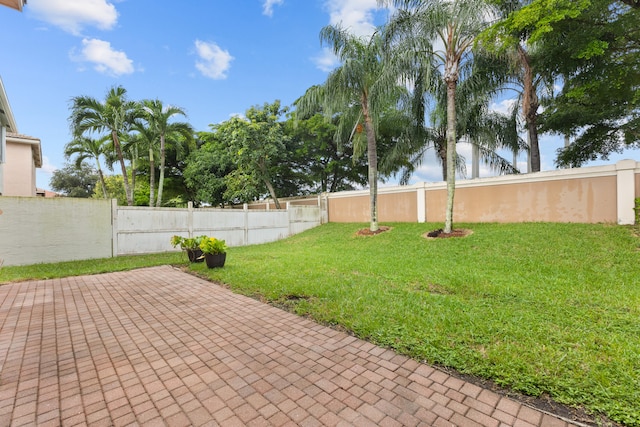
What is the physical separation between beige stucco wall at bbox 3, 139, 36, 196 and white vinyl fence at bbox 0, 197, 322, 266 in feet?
25.1

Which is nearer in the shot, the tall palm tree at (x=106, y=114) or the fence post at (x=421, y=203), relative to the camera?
the tall palm tree at (x=106, y=114)

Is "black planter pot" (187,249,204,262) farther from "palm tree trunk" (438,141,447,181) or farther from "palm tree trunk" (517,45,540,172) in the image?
"palm tree trunk" (517,45,540,172)

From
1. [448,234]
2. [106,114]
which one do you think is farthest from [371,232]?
[106,114]

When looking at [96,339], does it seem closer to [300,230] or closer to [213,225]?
[213,225]

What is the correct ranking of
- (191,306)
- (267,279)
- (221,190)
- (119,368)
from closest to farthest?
(119,368)
(191,306)
(267,279)
(221,190)

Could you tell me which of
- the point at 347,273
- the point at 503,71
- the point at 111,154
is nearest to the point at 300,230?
the point at 347,273

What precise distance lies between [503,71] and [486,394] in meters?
11.5

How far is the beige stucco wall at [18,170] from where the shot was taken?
1302 cm

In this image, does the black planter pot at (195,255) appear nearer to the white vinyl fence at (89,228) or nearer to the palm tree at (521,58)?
the white vinyl fence at (89,228)

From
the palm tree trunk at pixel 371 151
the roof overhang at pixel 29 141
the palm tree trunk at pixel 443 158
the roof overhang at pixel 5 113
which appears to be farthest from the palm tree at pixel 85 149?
the palm tree trunk at pixel 443 158

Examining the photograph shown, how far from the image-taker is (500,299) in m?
4.18

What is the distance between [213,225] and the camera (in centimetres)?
1160

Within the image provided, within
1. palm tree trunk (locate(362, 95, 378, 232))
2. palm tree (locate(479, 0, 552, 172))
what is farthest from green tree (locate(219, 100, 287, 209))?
palm tree (locate(479, 0, 552, 172))

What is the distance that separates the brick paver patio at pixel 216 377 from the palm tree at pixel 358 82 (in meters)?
8.19
